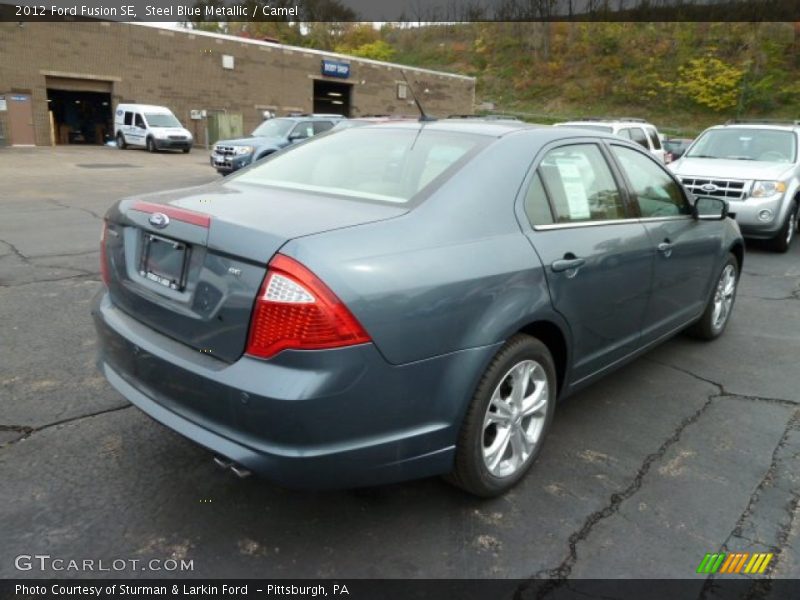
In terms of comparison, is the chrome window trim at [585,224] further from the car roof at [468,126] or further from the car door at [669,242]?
the car roof at [468,126]

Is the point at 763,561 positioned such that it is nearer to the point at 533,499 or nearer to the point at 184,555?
the point at 533,499

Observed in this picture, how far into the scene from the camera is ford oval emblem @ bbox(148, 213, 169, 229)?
2465 mm

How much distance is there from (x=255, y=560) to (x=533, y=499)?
124 cm

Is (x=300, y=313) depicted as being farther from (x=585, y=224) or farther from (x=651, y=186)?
(x=651, y=186)

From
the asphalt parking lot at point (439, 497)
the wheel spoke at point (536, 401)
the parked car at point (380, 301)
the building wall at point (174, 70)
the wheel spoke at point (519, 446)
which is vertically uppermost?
the building wall at point (174, 70)

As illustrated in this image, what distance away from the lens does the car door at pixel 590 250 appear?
286 centimetres

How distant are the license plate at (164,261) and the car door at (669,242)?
97.7 inches

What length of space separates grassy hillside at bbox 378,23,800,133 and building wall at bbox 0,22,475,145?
57.3 feet

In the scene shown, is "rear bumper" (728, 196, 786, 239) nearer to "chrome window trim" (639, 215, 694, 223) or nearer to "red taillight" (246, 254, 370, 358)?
"chrome window trim" (639, 215, 694, 223)

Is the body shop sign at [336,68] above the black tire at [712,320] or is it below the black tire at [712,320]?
above

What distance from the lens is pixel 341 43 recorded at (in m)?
72.2

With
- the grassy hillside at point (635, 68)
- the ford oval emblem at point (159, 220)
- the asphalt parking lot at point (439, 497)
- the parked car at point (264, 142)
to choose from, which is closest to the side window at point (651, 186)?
the asphalt parking lot at point (439, 497)
